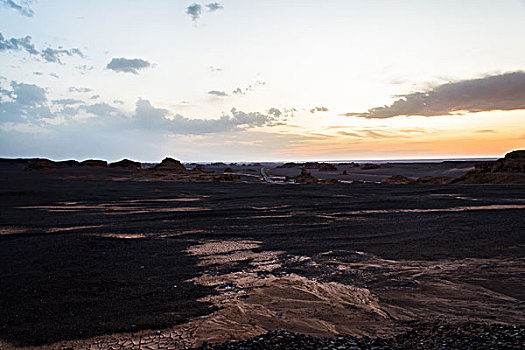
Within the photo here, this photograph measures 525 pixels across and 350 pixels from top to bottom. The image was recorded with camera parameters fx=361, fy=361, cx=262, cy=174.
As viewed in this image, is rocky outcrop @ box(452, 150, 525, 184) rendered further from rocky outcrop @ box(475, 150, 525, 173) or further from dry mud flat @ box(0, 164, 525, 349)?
dry mud flat @ box(0, 164, 525, 349)

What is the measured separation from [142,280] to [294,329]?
2366 millimetres

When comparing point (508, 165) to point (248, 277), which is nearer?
point (248, 277)

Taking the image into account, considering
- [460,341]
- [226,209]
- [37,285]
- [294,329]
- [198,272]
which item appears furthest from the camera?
[226,209]

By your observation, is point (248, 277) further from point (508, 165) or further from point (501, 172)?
point (508, 165)

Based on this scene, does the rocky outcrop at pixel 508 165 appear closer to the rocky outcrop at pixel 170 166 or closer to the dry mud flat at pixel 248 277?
the dry mud flat at pixel 248 277

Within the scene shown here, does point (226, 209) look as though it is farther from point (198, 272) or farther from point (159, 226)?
point (198, 272)

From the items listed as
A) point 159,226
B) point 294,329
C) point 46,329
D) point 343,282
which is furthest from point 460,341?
point 159,226

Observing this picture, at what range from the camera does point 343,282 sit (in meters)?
4.65

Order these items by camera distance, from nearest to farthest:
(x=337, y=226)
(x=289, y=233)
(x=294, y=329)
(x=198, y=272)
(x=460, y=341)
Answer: (x=460, y=341) < (x=294, y=329) < (x=198, y=272) < (x=289, y=233) < (x=337, y=226)

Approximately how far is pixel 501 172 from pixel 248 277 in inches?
1025

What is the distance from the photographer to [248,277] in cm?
489

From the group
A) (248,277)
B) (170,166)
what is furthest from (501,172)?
(170,166)

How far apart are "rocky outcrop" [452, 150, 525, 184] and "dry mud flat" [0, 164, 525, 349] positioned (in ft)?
53.1

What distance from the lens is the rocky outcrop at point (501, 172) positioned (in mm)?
23078
